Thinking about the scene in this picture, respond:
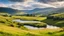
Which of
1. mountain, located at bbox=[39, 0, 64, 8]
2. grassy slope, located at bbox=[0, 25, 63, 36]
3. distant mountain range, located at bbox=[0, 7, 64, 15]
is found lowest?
grassy slope, located at bbox=[0, 25, 63, 36]

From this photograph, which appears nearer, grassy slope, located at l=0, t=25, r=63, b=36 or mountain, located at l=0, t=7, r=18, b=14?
grassy slope, located at l=0, t=25, r=63, b=36

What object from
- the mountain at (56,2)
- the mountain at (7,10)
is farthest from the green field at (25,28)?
the mountain at (56,2)

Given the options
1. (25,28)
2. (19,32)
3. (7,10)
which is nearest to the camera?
(19,32)

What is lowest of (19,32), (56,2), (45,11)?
(19,32)

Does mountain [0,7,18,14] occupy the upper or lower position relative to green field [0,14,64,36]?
upper

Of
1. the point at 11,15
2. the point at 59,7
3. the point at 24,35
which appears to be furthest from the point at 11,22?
the point at 59,7

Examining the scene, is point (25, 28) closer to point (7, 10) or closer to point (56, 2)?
point (7, 10)

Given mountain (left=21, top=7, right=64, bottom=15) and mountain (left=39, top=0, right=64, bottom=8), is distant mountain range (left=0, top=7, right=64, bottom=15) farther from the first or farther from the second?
mountain (left=39, top=0, right=64, bottom=8)

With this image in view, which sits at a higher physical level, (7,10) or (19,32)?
(7,10)

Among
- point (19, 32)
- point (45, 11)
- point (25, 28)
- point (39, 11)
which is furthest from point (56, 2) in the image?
point (19, 32)

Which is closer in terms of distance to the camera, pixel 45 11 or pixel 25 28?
pixel 25 28

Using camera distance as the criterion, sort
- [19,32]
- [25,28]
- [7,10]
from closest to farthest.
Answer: [19,32] < [25,28] < [7,10]

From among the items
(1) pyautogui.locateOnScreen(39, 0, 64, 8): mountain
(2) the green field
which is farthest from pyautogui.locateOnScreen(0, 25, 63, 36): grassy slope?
(1) pyautogui.locateOnScreen(39, 0, 64, 8): mountain
